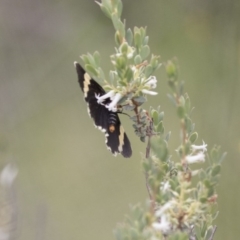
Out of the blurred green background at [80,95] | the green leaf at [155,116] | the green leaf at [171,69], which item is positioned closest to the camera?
the green leaf at [171,69]

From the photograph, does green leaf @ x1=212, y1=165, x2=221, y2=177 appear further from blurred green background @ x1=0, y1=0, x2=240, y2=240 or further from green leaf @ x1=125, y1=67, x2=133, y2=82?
blurred green background @ x1=0, y1=0, x2=240, y2=240

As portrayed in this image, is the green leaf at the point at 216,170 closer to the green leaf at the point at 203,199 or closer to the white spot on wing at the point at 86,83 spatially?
the green leaf at the point at 203,199

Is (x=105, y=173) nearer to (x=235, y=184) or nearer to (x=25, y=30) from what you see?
(x=235, y=184)

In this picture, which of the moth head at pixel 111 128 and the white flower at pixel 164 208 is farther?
the moth head at pixel 111 128

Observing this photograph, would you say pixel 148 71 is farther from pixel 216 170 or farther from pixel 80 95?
pixel 80 95

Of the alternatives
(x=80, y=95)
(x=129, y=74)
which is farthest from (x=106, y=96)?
(x=80, y=95)

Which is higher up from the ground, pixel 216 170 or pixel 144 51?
pixel 144 51

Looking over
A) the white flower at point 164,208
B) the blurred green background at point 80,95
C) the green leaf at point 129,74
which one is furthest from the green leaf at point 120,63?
the blurred green background at point 80,95

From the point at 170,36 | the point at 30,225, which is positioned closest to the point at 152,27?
the point at 170,36
